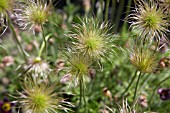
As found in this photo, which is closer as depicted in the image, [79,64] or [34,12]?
[79,64]

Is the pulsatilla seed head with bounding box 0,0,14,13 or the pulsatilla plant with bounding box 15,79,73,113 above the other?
the pulsatilla seed head with bounding box 0,0,14,13

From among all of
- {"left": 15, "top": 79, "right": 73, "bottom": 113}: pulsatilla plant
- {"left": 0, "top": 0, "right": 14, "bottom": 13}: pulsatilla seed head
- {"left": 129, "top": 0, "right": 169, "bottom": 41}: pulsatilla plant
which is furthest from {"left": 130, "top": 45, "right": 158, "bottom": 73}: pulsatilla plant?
{"left": 0, "top": 0, "right": 14, "bottom": 13}: pulsatilla seed head

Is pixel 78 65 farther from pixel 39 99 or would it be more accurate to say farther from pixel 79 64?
pixel 39 99

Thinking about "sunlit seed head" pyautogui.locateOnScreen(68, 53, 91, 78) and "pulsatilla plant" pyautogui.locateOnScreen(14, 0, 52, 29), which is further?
"pulsatilla plant" pyautogui.locateOnScreen(14, 0, 52, 29)

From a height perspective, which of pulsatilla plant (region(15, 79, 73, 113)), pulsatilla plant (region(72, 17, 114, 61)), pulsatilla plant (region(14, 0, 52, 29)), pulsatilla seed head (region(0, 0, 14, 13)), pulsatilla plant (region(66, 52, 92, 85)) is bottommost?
pulsatilla plant (region(15, 79, 73, 113))

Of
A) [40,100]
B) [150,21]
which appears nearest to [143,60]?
[150,21]

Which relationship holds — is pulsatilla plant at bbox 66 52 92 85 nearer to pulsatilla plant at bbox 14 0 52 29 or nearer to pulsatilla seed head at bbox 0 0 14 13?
pulsatilla plant at bbox 14 0 52 29

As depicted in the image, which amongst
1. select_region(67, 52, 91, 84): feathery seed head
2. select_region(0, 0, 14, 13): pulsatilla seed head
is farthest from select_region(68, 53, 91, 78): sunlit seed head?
select_region(0, 0, 14, 13): pulsatilla seed head

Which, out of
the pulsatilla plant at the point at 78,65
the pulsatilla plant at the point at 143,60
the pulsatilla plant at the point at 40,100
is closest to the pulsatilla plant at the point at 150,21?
the pulsatilla plant at the point at 143,60

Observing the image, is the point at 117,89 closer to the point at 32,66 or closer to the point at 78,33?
the point at 32,66

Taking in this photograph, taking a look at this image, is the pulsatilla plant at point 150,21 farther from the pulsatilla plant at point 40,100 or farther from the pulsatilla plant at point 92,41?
the pulsatilla plant at point 40,100
